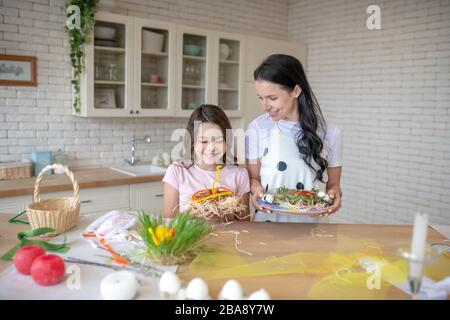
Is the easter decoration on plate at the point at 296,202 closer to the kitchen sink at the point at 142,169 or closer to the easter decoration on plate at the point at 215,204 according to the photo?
the easter decoration on plate at the point at 215,204

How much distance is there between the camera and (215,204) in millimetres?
1851

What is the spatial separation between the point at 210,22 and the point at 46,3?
5.80 feet

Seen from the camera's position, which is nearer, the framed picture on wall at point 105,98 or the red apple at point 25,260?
the red apple at point 25,260

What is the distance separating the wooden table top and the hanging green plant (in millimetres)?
1960

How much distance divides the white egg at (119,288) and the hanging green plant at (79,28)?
9.50 ft

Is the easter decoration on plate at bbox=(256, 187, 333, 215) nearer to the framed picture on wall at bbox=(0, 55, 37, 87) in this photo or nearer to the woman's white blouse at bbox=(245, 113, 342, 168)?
the woman's white blouse at bbox=(245, 113, 342, 168)

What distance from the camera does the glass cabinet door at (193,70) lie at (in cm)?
430

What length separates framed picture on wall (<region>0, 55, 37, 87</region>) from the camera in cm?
350

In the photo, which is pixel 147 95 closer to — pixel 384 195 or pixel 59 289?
pixel 384 195

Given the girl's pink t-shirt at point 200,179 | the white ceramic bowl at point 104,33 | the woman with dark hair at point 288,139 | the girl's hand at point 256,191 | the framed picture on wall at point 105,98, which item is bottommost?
the girl's hand at point 256,191

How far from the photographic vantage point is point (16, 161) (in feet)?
11.9

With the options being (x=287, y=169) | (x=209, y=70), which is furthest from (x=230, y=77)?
(x=287, y=169)

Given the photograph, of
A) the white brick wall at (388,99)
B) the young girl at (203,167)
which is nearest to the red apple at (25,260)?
the young girl at (203,167)
